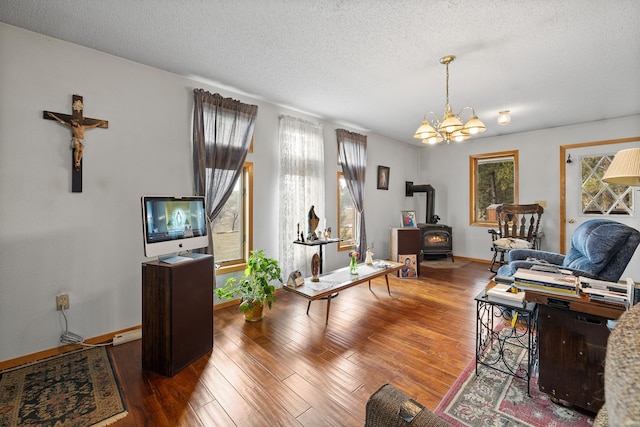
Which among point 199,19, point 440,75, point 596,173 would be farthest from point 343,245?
point 596,173

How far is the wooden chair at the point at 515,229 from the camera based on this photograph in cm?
471

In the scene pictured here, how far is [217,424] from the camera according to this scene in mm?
1698

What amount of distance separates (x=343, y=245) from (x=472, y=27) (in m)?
3.57

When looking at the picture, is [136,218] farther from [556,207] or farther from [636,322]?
[556,207]

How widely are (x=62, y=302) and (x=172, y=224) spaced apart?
3.95 feet

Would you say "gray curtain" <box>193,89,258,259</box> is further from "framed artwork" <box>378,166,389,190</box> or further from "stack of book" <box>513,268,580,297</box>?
"framed artwork" <box>378,166,389,190</box>

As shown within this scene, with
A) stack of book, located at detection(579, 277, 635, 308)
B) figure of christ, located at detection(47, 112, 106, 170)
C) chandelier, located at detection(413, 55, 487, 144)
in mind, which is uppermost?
chandelier, located at detection(413, 55, 487, 144)

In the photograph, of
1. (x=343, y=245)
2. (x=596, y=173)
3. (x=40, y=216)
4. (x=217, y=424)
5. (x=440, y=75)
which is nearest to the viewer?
(x=217, y=424)

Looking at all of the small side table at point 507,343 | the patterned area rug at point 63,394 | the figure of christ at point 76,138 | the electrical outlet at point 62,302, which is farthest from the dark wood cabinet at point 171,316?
the small side table at point 507,343

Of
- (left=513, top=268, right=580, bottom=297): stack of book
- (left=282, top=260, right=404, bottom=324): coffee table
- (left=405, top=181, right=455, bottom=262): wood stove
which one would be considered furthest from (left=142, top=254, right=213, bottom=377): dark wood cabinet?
(left=405, top=181, right=455, bottom=262): wood stove

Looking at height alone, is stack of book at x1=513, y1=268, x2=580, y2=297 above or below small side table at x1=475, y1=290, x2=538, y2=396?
above

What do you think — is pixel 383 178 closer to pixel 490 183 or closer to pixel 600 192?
pixel 490 183

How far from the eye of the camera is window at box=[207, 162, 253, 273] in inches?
141

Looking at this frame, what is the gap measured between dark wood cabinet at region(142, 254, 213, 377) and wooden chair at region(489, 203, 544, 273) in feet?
15.6
